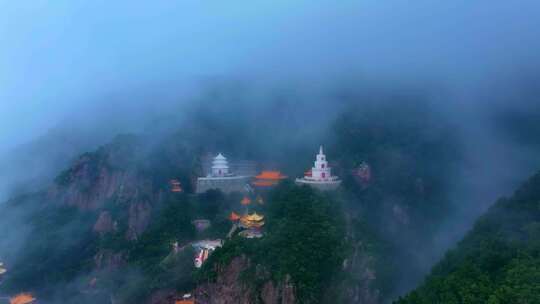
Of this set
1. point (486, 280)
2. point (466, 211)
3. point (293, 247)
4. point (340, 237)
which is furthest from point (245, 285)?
point (466, 211)

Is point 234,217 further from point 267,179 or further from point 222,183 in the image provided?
point 267,179

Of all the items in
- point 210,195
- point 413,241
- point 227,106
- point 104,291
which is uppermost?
point 227,106

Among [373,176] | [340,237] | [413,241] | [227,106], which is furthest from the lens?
[227,106]

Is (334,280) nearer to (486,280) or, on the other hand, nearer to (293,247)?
(293,247)

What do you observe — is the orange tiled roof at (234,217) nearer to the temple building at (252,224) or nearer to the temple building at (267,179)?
the temple building at (252,224)

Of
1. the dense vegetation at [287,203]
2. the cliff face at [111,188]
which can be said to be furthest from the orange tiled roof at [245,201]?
the cliff face at [111,188]

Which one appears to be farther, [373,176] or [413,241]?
[373,176]

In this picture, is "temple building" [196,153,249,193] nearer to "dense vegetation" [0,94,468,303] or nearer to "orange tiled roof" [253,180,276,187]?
"dense vegetation" [0,94,468,303]
